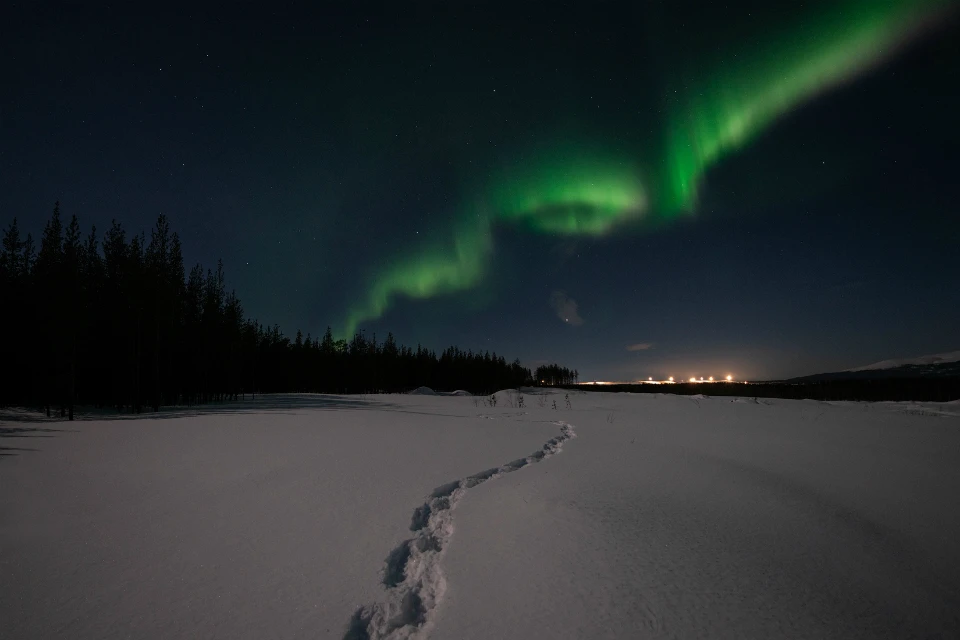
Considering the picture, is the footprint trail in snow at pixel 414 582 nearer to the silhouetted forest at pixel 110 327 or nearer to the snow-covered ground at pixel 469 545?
the snow-covered ground at pixel 469 545

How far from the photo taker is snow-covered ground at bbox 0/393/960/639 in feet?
11.0

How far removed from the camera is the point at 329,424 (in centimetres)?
1545

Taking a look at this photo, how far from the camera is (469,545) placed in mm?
4688

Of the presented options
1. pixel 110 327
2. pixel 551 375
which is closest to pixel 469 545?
pixel 110 327

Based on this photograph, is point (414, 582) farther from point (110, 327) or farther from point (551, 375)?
point (551, 375)

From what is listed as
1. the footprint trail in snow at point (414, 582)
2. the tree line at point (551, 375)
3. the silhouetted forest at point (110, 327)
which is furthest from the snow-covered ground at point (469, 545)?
the tree line at point (551, 375)

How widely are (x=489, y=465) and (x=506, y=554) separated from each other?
4.28 m

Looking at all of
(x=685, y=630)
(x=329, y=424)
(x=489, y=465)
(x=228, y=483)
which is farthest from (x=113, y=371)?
(x=685, y=630)

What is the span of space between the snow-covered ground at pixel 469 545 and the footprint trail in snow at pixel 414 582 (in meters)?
0.02

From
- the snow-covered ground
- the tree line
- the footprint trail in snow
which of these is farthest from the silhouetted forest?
the tree line

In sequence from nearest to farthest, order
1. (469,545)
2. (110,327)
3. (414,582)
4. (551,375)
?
(414,582) → (469,545) → (110,327) → (551,375)

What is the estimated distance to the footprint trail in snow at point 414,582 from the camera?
3.19 meters

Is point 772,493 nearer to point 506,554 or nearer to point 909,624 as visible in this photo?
point 909,624

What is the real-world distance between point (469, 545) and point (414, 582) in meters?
0.97
